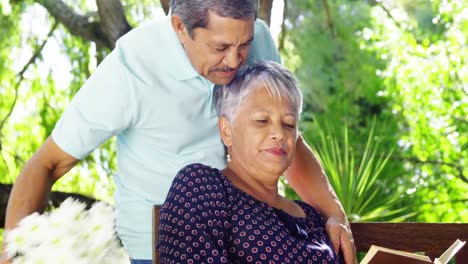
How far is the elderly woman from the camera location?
2.15 metres

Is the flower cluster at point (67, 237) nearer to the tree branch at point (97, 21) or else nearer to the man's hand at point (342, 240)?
the man's hand at point (342, 240)

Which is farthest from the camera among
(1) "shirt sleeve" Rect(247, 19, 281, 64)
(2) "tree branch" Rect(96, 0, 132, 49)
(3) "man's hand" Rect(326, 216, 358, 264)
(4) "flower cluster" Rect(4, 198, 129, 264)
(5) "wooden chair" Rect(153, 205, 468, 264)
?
(2) "tree branch" Rect(96, 0, 132, 49)

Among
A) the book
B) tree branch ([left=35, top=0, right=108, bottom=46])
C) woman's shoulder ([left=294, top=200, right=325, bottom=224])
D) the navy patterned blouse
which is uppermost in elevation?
the book

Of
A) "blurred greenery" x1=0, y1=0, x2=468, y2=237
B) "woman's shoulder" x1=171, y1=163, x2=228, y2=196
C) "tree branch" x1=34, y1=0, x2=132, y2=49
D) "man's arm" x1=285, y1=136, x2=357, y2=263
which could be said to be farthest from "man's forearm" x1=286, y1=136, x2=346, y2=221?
"blurred greenery" x1=0, y1=0, x2=468, y2=237

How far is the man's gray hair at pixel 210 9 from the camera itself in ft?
7.16

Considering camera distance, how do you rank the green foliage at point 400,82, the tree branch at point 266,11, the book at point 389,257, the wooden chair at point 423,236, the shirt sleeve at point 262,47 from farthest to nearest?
the green foliage at point 400,82, the tree branch at point 266,11, the wooden chair at point 423,236, the shirt sleeve at point 262,47, the book at point 389,257

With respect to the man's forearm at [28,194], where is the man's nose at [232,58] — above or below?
above

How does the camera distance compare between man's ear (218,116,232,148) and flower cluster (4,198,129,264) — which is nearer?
flower cluster (4,198,129,264)

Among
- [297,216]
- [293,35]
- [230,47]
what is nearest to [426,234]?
[297,216]

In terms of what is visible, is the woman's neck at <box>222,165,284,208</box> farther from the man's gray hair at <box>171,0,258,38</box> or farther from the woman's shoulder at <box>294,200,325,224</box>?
the man's gray hair at <box>171,0,258,38</box>

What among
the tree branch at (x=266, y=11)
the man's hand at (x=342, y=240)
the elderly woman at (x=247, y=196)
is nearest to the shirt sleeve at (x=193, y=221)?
the elderly woman at (x=247, y=196)

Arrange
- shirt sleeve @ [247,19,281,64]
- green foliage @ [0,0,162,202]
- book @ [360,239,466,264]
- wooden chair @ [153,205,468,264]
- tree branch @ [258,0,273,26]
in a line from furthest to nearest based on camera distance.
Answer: green foliage @ [0,0,162,202], tree branch @ [258,0,273,26], wooden chair @ [153,205,468,264], shirt sleeve @ [247,19,281,64], book @ [360,239,466,264]

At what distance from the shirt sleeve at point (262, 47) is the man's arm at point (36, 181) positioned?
0.55 metres

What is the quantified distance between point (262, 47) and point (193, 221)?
2.02ft
